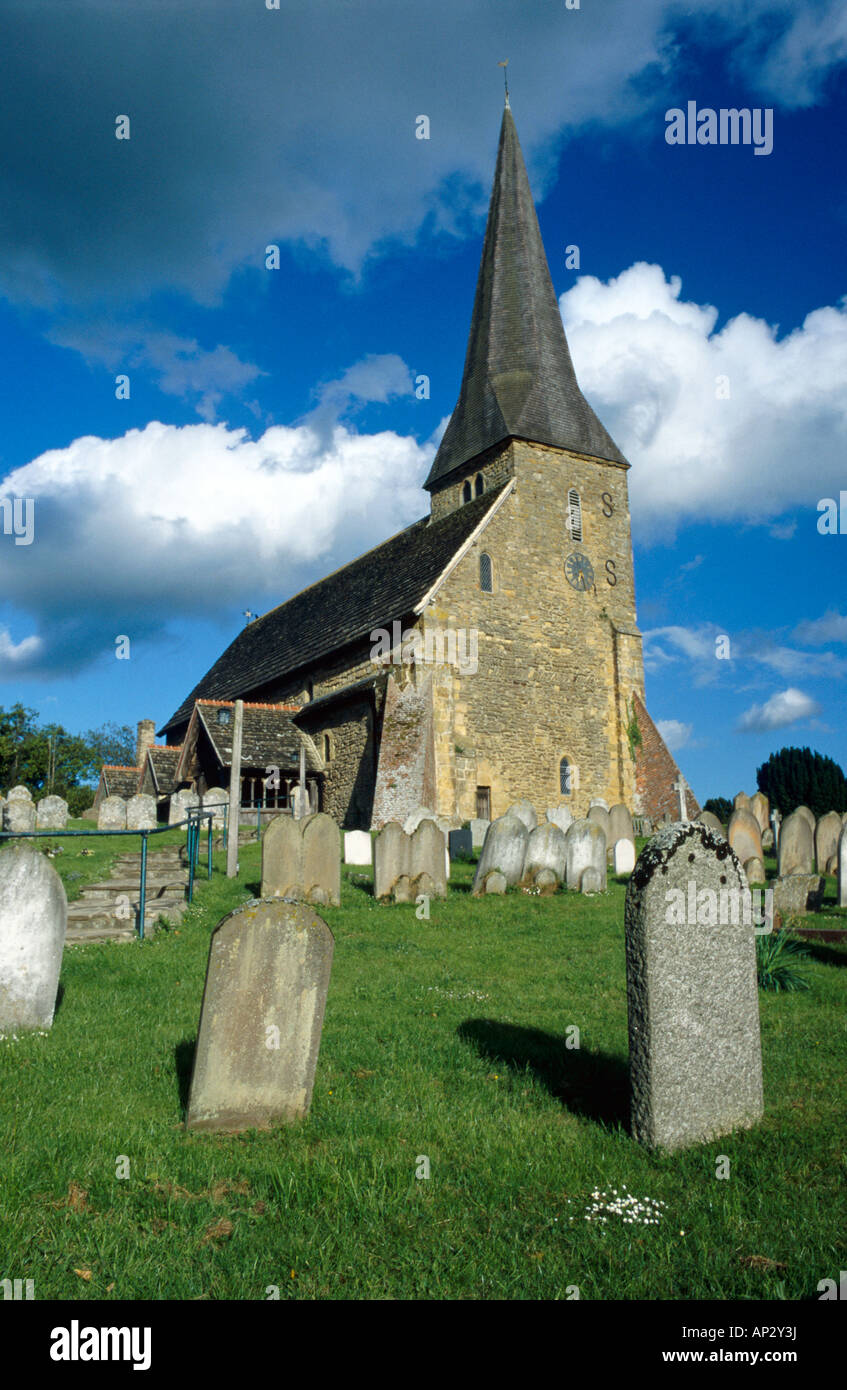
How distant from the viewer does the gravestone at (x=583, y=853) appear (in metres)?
12.1

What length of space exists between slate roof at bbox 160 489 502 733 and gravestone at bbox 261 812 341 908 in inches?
454

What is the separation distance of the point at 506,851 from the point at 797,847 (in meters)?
4.32

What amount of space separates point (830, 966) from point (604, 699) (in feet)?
56.6

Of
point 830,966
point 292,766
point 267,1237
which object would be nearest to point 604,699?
point 292,766

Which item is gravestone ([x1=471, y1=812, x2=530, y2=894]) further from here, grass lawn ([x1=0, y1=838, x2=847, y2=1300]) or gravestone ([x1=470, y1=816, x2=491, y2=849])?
grass lawn ([x1=0, y1=838, x2=847, y2=1300])

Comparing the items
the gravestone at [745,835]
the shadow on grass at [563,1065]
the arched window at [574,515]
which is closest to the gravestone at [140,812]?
the gravestone at [745,835]

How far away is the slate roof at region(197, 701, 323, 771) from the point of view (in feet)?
78.5

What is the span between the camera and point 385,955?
8.14 meters

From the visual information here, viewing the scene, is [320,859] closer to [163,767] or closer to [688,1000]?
[688,1000]

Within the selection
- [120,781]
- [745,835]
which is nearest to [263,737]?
[120,781]

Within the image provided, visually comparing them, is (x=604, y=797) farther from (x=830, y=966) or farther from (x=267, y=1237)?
(x=267, y=1237)

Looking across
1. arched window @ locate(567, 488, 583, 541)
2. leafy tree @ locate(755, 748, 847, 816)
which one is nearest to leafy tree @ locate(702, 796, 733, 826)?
leafy tree @ locate(755, 748, 847, 816)

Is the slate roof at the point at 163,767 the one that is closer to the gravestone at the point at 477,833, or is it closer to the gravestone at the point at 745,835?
the gravestone at the point at 477,833

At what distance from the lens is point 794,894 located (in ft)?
32.9
